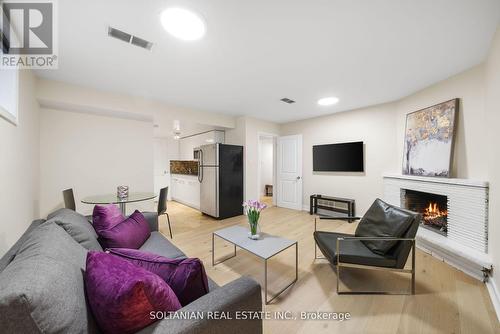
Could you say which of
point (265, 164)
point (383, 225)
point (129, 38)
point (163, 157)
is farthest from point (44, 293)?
point (265, 164)

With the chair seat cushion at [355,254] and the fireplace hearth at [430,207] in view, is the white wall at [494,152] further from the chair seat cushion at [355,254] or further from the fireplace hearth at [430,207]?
the chair seat cushion at [355,254]

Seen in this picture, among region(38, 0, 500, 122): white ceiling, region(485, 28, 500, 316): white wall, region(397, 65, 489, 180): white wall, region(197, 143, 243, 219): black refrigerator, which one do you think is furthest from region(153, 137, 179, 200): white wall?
region(485, 28, 500, 316): white wall

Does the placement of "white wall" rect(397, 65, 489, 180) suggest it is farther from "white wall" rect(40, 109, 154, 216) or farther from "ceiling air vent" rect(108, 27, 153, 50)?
"white wall" rect(40, 109, 154, 216)

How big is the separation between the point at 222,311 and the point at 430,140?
3.58 metres

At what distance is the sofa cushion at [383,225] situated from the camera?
1.90 metres

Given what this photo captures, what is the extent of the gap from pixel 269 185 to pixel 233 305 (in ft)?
22.5

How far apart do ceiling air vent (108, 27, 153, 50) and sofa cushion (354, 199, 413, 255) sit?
9.91ft

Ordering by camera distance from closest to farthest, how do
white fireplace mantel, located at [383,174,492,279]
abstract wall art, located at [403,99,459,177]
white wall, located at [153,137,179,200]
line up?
white fireplace mantel, located at [383,174,492,279], abstract wall art, located at [403,99,459,177], white wall, located at [153,137,179,200]

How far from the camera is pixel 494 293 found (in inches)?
70.3

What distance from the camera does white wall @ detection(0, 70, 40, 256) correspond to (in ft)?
5.37

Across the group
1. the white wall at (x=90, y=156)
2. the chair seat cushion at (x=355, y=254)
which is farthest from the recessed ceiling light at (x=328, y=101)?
the white wall at (x=90, y=156)

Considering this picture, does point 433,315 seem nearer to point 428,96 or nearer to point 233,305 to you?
point 233,305

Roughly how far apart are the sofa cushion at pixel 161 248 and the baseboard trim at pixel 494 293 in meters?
2.70

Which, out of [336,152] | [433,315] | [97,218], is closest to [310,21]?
[97,218]
